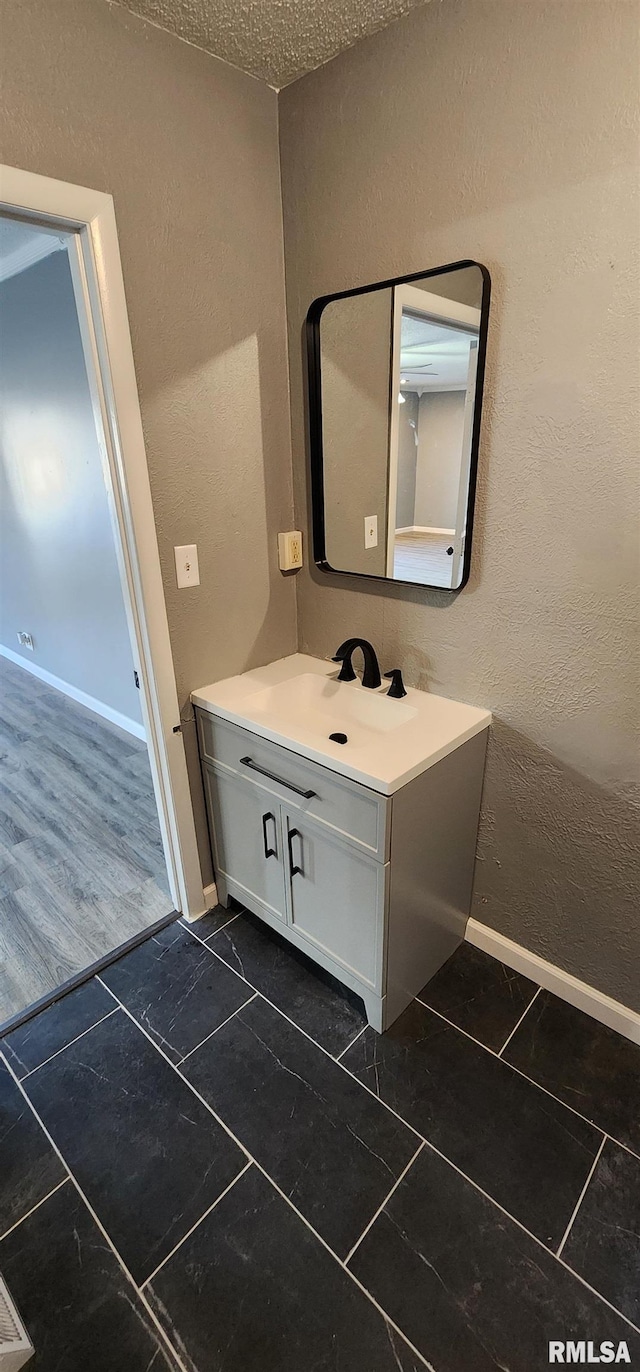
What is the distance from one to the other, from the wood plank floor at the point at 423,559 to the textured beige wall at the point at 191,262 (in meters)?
0.45

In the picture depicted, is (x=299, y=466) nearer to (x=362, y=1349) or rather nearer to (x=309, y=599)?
(x=309, y=599)

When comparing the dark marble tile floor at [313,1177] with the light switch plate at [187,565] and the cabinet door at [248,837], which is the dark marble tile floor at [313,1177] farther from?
the light switch plate at [187,565]

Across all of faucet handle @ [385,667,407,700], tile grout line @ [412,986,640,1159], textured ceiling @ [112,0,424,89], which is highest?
textured ceiling @ [112,0,424,89]

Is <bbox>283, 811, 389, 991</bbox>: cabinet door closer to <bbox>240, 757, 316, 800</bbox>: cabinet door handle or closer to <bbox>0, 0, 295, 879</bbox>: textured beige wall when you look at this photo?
<bbox>240, 757, 316, 800</bbox>: cabinet door handle

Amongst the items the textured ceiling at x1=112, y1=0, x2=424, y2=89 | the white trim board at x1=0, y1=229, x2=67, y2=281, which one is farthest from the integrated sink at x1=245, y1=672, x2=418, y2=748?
the white trim board at x1=0, y1=229, x2=67, y2=281

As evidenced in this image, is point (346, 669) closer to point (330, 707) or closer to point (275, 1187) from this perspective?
point (330, 707)

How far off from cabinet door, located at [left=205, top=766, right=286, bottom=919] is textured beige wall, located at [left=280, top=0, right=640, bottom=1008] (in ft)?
1.96

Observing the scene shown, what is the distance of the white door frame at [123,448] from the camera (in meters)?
1.26

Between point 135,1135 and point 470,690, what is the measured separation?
1.38 metres

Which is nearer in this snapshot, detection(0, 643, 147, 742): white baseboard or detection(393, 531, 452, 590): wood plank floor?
detection(393, 531, 452, 590): wood plank floor

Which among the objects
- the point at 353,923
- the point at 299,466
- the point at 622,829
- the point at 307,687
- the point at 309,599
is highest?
the point at 299,466

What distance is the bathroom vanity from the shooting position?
55.7 inches

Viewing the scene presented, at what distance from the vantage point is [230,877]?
6.51 feet

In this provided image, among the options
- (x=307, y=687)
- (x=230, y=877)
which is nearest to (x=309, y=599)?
(x=307, y=687)
